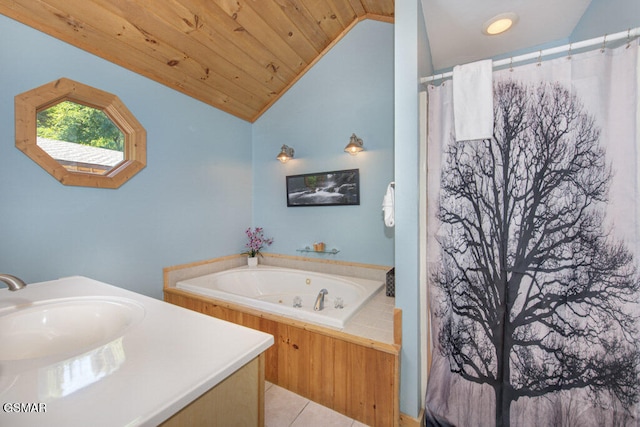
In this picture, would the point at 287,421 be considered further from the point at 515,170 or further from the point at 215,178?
the point at 215,178

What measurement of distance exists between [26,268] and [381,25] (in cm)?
335

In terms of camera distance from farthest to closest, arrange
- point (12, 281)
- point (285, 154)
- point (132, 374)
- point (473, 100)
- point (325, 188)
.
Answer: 1. point (285, 154)
2. point (325, 188)
3. point (473, 100)
4. point (12, 281)
5. point (132, 374)

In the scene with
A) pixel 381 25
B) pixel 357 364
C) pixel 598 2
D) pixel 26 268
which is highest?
pixel 381 25

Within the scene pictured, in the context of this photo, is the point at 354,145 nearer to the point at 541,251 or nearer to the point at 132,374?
the point at 541,251

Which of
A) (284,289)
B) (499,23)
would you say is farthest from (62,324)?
(499,23)

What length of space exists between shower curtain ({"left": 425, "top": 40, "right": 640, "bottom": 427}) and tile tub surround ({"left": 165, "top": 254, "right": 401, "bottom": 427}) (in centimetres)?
27

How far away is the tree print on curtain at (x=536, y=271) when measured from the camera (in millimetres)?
1086

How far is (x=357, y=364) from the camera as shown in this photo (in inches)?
57.9

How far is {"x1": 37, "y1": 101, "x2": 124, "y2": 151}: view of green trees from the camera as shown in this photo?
172 centimetres

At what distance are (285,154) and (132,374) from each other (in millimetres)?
2448

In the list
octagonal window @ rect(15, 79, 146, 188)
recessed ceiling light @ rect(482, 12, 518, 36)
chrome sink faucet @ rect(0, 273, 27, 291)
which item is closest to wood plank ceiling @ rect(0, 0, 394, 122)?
octagonal window @ rect(15, 79, 146, 188)

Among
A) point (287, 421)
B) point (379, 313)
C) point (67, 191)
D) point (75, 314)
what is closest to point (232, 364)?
point (75, 314)

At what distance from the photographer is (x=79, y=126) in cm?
188

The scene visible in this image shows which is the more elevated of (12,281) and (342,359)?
Answer: (12,281)
